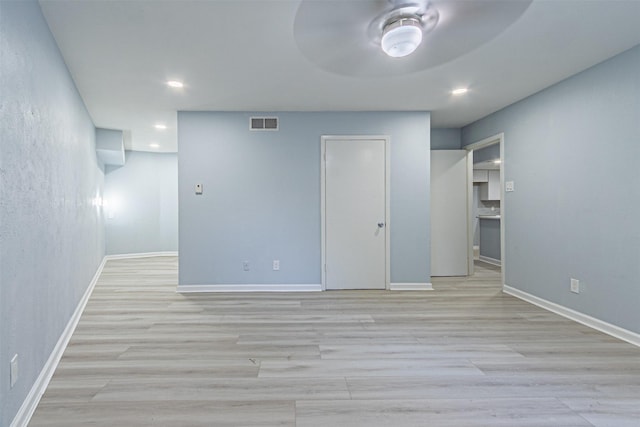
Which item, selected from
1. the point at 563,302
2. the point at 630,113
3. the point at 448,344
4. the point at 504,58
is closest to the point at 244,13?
the point at 504,58

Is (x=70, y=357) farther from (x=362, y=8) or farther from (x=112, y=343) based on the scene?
(x=362, y=8)

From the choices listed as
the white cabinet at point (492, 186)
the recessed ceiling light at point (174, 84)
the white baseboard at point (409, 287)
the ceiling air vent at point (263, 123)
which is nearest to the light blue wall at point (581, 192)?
the white baseboard at point (409, 287)

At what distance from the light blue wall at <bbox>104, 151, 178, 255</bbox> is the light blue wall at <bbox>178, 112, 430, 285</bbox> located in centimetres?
376

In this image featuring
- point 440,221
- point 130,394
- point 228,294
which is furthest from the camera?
point 440,221

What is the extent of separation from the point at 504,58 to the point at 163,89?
3442 mm

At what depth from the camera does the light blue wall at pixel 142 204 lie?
6645mm

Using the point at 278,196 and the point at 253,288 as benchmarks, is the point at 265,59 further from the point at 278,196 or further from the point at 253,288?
the point at 253,288

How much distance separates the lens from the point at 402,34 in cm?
201

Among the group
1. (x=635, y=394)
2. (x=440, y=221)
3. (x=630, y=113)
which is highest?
(x=630, y=113)

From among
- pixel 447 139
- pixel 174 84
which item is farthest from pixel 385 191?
pixel 174 84

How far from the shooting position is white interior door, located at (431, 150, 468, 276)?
15.9 feet

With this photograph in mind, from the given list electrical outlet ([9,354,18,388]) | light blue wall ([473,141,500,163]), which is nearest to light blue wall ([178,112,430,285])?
light blue wall ([473,141,500,163])

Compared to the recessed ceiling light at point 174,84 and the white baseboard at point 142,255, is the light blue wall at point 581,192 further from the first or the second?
the white baseboard at point 142,255

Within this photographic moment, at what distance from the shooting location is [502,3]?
192 cm
